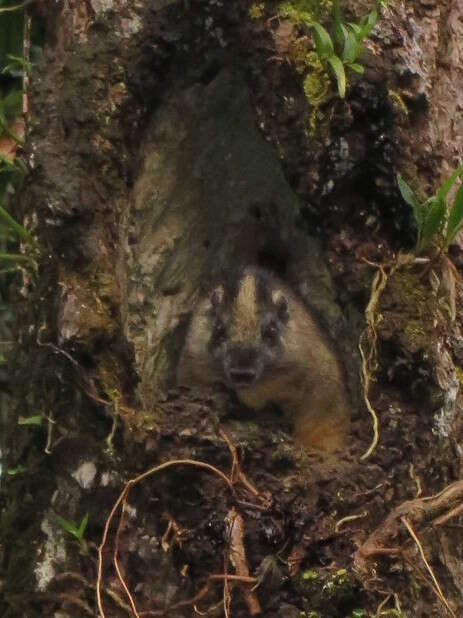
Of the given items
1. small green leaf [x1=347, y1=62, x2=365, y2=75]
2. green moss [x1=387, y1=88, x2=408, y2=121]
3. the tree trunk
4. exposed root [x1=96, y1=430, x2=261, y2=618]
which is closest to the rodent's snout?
the tree trunk

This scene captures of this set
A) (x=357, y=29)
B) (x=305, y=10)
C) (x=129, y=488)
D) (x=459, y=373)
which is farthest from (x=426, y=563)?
(x=305, y=10)

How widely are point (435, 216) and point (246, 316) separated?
4.43ft

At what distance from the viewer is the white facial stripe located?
4961mm

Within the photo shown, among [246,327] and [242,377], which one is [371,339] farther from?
[246,327]

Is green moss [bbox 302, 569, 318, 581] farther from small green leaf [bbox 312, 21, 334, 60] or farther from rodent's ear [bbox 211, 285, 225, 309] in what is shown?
small green leaf [bbox 312, 21, 334, 60]

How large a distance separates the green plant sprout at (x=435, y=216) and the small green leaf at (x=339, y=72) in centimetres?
37

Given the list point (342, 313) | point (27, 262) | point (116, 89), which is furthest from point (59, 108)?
point (342, 313)

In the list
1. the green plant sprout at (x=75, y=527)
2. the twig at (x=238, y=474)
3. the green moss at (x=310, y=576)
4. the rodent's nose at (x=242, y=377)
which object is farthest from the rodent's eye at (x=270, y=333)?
the green moss at (x=310, y=576)

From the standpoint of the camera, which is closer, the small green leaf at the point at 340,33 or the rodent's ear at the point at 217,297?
the small green leaf at the point at 340,33

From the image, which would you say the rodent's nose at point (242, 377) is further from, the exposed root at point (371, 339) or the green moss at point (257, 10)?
the green moss at point (257, 10)

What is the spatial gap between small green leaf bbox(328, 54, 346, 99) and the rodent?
1285 mm

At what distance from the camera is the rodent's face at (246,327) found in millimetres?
4867

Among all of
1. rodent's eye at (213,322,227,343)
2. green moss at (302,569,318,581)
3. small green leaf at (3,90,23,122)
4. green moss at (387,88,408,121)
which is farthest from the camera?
rodent's eye at (213,322,227,343)

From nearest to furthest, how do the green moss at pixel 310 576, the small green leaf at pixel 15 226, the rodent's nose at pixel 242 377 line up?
the green moss at pixel 310 576
the small green leaf at pixel 15 226
the rodent's nose at pixel 242 377
